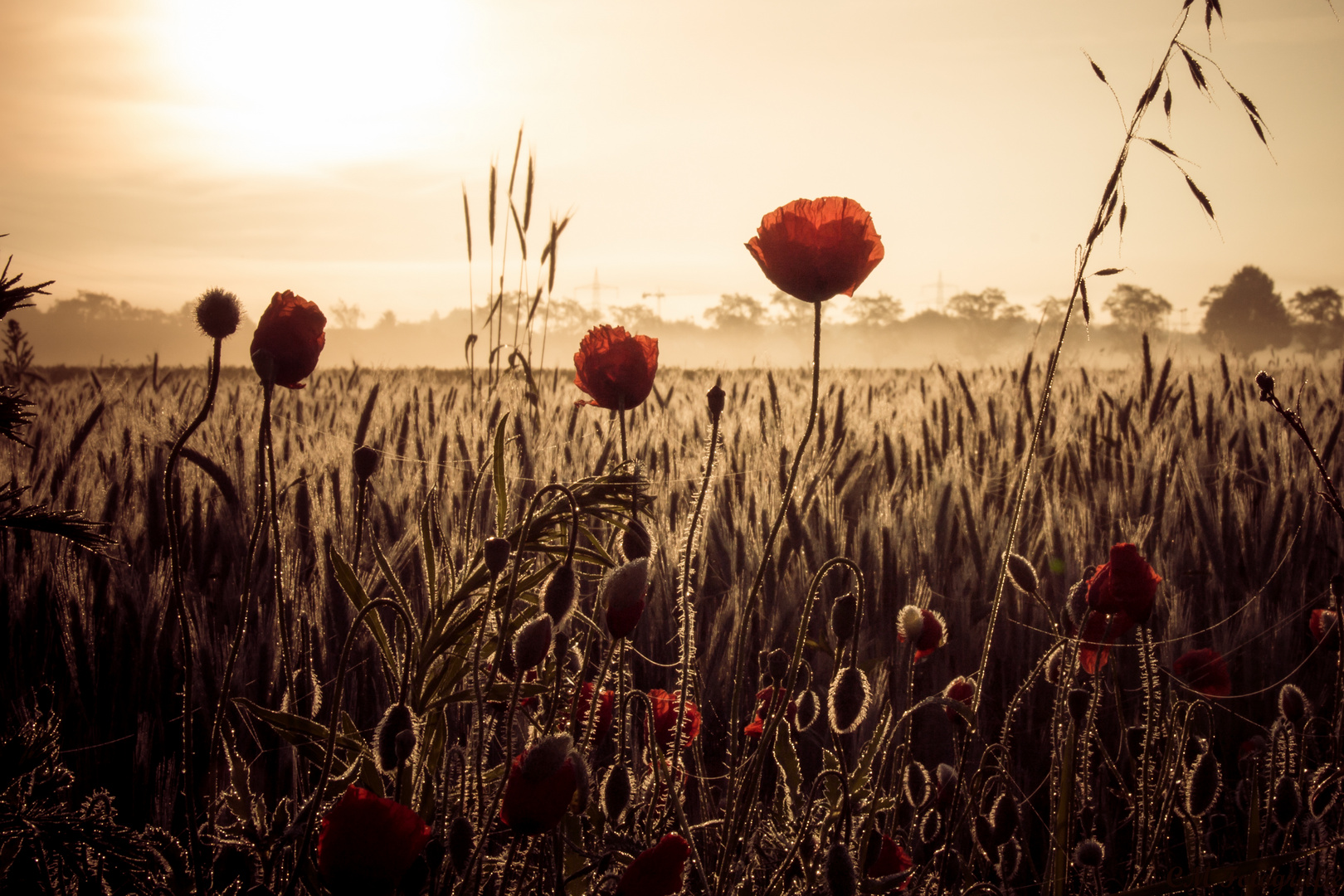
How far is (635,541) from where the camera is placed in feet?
3.69

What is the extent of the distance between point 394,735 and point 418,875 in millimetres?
110

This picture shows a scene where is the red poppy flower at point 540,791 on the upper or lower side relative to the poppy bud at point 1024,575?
lower

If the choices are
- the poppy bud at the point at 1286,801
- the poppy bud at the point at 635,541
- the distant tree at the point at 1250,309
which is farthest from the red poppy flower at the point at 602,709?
the distant tree at the point at 1250,309

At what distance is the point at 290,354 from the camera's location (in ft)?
3.22

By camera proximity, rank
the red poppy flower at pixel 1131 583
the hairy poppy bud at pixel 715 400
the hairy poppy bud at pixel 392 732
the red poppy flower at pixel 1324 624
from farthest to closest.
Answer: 1. the red poppy flower at pixel 1324 624
2. the red poppy flower at pixel 1131 583
3. the hairy poppy bud at pixel 715 400
4. the hairy poppy bud at pixel 392 732

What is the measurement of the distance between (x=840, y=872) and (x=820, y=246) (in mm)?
587

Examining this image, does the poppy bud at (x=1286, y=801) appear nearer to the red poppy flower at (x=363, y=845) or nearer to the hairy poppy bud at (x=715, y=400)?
the hairy poppy bud at (x=715, y=400)

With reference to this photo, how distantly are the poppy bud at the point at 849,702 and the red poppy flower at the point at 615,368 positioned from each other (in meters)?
0.44

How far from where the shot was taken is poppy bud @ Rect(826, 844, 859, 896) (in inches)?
29.3

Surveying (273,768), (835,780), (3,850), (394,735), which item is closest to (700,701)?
(835,780)

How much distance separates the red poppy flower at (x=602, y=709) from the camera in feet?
3.65

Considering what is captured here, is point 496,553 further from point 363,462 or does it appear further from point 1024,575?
point 1024,575

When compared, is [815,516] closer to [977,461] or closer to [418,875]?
[977,461]

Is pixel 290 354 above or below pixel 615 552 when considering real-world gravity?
above
